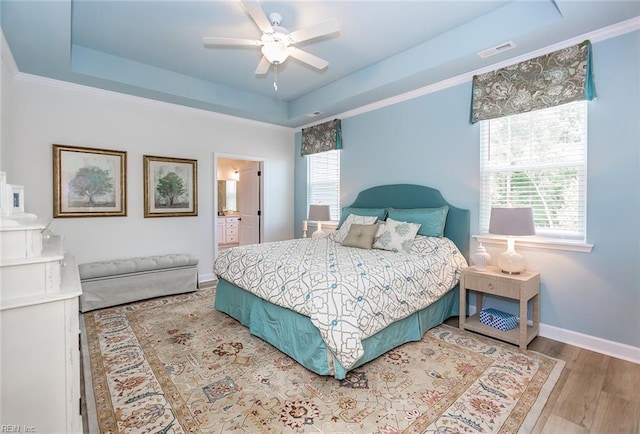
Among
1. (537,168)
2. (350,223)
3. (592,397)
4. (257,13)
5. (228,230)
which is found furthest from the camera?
(228,230)

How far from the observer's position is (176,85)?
4086 mm

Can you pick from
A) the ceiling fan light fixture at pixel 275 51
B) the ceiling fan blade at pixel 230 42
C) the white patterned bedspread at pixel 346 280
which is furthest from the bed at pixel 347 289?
the ceiling fan blade at pixel 230 42

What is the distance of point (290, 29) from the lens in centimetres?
304

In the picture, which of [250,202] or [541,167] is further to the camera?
[250,202]

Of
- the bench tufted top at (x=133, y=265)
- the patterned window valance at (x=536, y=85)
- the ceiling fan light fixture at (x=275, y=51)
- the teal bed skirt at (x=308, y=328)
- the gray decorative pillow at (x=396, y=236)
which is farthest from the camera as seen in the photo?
the bench tufted top at (x=133, y=265)

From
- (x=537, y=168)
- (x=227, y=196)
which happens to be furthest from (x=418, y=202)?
(x=227, y=196)

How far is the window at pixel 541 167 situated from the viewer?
2.79 m

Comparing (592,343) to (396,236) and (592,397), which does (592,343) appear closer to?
(592,397)

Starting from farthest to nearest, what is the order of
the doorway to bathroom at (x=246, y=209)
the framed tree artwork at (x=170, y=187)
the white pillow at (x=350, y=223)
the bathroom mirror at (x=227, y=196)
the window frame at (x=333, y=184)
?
the bathroom mirror at (x=227, y=196)
the doorway to bathroom at (x=246, y=209)
the window frame at (x=333, y=184)
the framed tree artwork at (x=170, y=187)
the white pillow at (x=350, y=223)

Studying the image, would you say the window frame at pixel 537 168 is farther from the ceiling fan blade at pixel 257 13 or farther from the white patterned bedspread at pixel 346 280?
the ceiling fan blade at pixel 257 13

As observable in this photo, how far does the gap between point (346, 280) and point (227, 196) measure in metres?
7.29

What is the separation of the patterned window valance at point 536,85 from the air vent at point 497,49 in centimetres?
27

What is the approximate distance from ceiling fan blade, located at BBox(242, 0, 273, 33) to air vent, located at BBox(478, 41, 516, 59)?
78.7 inches

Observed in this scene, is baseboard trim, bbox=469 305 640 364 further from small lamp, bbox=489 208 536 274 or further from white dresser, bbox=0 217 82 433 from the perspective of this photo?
white dresser, bbox=0 217 82 433
